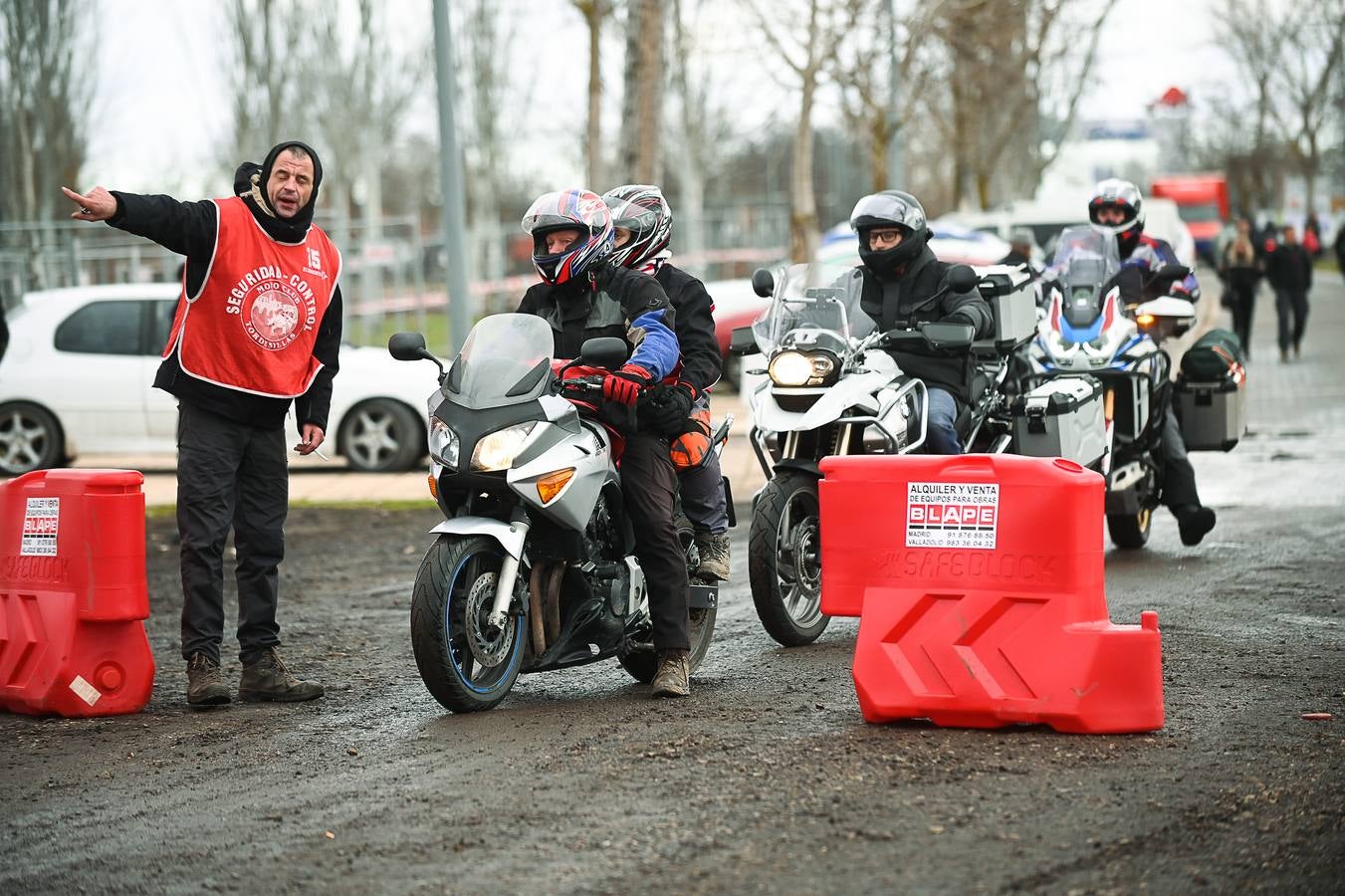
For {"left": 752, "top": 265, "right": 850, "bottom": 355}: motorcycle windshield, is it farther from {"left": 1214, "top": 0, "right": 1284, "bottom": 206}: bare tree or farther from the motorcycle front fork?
{"left": 1214, "top": 0, "right": 1284, "bottom": 206}: bare tree

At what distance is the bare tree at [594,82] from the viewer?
19.7 m

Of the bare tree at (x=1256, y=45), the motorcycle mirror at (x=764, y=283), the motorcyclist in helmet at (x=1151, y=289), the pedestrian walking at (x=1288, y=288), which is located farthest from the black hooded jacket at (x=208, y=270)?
the bare tree at (x=1256, y=45)

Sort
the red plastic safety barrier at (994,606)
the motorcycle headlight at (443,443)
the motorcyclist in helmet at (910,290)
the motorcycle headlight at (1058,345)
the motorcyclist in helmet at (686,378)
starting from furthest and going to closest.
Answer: the motorcycle headlight at (1058,345), the motorcyclist in helmet at (910,290), the motorcyclist in helmet at (686,378), the motorcycle headlight at (443,443), the red plastic safety barrier at (994,606)

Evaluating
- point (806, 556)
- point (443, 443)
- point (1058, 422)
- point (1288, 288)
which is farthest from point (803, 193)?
point (443, 443)

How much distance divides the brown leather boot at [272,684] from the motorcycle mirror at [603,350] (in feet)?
5.76

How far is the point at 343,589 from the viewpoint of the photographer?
1035cm

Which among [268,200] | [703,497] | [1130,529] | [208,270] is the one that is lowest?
[1130,529]

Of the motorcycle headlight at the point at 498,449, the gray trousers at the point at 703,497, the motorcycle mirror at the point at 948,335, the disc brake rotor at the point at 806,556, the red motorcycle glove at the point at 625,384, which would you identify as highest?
the motorcycle mirror at the point at 948,335

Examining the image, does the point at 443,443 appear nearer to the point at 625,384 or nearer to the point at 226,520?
the point at 625,384

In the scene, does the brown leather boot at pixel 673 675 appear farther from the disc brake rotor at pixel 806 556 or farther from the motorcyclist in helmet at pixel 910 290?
the motorcyclist in helmet at pixel 910 290

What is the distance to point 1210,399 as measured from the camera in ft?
35.2

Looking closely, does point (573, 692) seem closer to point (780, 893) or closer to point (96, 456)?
point (780, 893)

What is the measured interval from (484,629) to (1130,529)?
210 inches

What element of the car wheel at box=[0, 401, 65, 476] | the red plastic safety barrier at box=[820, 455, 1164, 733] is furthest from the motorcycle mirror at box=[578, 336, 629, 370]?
the car wheel at box=[0, 401, 65, 476]
